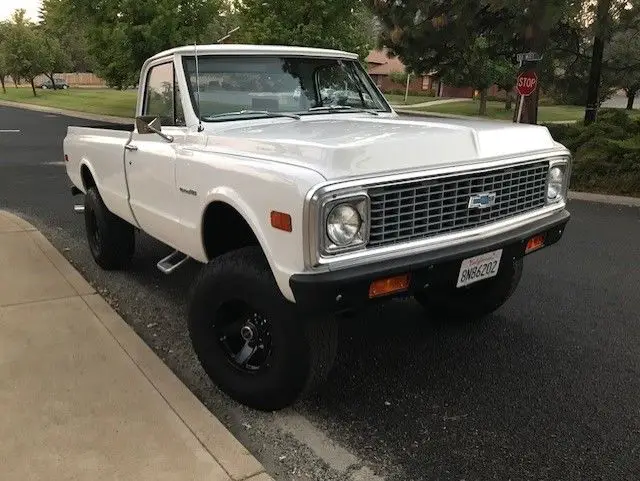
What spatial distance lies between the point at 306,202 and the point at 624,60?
13.7m

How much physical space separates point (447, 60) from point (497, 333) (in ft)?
38.8

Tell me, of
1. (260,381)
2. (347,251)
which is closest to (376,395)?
(260,381)

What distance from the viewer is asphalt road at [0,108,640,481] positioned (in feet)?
9.74

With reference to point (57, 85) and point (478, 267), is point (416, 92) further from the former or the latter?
point (478, 267)

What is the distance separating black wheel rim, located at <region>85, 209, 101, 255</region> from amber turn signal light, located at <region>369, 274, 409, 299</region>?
3594 mm

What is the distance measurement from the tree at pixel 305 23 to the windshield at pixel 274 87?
1614 centimetres

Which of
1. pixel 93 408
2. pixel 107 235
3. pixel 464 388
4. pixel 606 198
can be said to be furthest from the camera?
pixel 606 198

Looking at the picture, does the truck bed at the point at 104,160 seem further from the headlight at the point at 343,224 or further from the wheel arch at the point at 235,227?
the headlight at the point at 343,224

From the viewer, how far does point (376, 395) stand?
3568 mm

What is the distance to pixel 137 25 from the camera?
24984 millimetres

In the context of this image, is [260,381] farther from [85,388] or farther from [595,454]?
[595,454]

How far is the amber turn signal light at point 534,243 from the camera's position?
360cm

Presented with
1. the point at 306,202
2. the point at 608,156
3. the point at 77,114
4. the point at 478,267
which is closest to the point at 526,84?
the point at 608,156

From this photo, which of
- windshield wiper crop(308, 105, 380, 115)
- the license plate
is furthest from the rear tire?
the license plate
